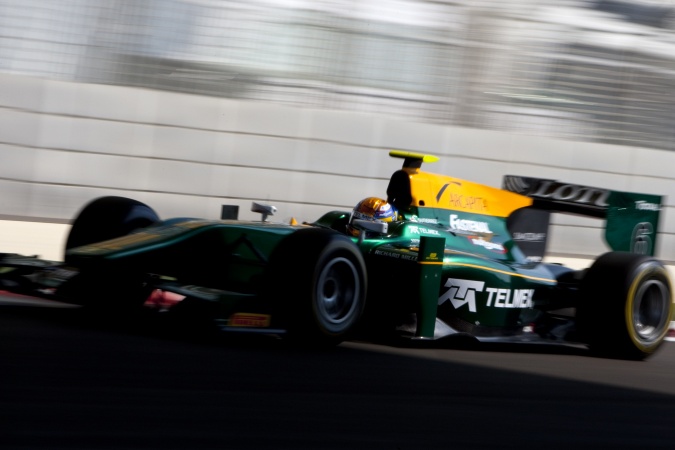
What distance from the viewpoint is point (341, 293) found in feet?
20.7

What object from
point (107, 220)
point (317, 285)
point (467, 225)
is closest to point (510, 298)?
point (467, 225)

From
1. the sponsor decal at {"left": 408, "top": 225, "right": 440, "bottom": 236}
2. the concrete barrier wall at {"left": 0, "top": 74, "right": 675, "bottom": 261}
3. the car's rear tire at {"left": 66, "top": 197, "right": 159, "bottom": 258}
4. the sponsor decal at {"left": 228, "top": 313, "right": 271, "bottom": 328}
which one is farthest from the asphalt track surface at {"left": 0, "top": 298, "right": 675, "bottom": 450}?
the concrete barrier wall at {"left": 0, "top": 74, "right": 675, "bottom": 261}

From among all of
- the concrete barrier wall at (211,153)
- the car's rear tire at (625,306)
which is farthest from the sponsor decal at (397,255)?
the concrete barrier wall at (211,153)

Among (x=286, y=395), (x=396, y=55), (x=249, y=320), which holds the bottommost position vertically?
(x=286, y=395)

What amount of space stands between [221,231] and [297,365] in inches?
48.6

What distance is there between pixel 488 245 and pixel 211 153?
491 cm

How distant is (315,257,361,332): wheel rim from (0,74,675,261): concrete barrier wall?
193 inches

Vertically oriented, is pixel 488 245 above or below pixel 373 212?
below

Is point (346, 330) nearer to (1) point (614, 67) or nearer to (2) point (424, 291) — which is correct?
(2) point (424, 291)

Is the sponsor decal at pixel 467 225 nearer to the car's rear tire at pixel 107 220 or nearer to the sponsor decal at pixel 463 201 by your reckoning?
the sponsor decal at pixel 463 201

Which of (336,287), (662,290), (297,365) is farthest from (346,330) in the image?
(662,290)

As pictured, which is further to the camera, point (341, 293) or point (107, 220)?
point (107, 220)

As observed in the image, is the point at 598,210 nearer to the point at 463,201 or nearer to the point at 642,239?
the point at 642,239

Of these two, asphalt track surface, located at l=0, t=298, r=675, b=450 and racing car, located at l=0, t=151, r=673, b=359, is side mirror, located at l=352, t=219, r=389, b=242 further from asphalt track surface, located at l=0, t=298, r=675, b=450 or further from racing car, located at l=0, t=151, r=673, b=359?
asphalt track surface, located at l=0, t=298, r=675, b=450
